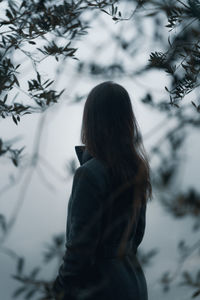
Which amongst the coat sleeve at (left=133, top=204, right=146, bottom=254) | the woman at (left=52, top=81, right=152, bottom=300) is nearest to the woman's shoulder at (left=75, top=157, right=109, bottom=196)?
the woman at (left=52, top=81, right=152, bottom=300)

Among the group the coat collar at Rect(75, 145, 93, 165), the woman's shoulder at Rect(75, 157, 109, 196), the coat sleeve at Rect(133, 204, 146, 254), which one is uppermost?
the coat collar at Rect(75, 145, 93, 165)

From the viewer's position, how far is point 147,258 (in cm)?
124

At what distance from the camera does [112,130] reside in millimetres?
1752

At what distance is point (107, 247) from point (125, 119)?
1.61 ft

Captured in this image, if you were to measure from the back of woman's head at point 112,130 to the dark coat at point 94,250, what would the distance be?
0.19 feet

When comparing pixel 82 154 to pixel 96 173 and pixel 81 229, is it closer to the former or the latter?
pixel 96 173

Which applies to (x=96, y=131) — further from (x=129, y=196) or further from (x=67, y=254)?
(x=67, y=254)

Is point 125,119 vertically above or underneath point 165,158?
above

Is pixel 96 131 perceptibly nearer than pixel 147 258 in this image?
No

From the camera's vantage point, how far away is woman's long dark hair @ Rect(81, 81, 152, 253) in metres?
1.72

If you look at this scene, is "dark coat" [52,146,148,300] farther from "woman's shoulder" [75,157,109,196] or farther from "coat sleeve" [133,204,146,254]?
"coat sleeve" [133,204,146,254]

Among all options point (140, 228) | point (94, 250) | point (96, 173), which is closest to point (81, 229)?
point (94, 250)

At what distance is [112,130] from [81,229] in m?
0.39

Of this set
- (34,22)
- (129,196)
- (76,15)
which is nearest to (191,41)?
(76,15)
